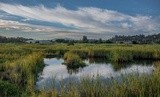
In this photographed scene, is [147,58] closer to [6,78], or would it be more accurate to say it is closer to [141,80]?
[6,78]

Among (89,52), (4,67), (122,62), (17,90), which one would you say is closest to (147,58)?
(122,62)

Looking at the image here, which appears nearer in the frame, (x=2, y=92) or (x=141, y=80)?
(x=141, y=80)

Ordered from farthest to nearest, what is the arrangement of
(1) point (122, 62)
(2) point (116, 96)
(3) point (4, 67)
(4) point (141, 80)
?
(1) point (122, 62)
(3) point (4, 67)
(4) point (141, 80)
(2) point (116, 96)

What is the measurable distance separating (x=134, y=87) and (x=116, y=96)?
0.95m

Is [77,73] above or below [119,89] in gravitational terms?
below

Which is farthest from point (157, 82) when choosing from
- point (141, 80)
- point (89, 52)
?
point (89, 52)

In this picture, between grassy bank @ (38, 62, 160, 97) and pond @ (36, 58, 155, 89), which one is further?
pond @ (36, 58, 155, 89)

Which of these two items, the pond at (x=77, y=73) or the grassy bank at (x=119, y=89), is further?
the pond at (x=77, y=73)

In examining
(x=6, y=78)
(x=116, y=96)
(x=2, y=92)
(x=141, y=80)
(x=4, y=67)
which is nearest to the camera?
(x=116, y=96)

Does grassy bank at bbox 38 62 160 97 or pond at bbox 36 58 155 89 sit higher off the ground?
grassy bank at bbox 38 62 160 97

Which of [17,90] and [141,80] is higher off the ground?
[141,80]

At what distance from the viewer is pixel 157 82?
12.0m

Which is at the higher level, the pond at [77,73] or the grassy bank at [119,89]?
the grassy bank at [119,89]

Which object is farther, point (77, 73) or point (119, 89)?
point (77, 73)
